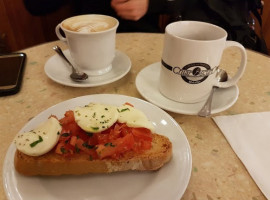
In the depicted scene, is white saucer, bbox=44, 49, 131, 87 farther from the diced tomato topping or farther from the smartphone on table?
the diced tomato topping

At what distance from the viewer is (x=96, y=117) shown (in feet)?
1.75

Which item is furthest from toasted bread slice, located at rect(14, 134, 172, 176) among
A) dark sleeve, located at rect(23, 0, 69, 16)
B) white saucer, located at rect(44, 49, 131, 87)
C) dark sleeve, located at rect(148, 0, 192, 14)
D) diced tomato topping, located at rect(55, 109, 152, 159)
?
dark sleeve, located at rect(23, 0, 69, 16)

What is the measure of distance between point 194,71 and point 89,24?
0.47 metres

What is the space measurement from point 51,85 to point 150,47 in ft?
1.64

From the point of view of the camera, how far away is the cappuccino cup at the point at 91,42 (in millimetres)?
790

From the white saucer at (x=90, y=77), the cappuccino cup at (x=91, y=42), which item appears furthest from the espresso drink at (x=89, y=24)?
the white saucer at (x=90, y=77)

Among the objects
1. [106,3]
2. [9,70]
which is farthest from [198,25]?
[106,3]

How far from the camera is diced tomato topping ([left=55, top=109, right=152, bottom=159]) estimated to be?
19.8 inches

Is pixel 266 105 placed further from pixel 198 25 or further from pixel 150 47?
pixel 150 47

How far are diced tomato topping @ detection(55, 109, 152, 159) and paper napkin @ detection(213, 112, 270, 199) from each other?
24 centimetres

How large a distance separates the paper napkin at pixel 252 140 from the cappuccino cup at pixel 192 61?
11 centimetres

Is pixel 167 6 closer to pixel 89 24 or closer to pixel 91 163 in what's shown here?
pixel 89 24

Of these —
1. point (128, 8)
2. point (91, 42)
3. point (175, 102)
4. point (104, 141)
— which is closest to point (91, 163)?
point (104, 141)

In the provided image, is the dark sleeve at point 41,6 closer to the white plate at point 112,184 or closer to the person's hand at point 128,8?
the person's hand at point 128,8
